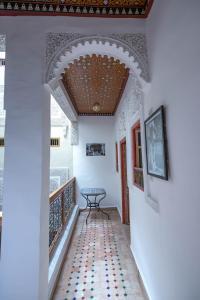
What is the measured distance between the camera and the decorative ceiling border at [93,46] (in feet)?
5.67

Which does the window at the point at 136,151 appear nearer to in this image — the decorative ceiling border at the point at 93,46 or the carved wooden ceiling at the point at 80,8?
the decorative ceiling border at the point at 93,46

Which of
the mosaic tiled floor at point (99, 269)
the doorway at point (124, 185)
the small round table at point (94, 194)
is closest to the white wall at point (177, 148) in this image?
the mosaic tiled floor at point (99, 269)

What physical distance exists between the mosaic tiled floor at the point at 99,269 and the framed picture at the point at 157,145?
5.01ft

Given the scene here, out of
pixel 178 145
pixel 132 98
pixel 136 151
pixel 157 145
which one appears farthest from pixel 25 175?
pixel 132 98

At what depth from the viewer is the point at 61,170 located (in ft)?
19.5

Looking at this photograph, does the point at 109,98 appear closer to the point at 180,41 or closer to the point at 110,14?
the point at 110,14

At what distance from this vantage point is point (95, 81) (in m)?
3.26

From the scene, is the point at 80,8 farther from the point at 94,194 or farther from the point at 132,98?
the point at 94,194

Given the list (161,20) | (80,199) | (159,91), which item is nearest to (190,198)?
(159,91)

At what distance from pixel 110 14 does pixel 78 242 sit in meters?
3.56

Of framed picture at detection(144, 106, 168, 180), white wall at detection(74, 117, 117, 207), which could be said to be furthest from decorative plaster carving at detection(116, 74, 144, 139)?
white wall at detection(74, 117, 117, 207)

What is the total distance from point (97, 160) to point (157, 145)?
13.8ft

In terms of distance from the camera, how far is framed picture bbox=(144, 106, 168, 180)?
1.33 m

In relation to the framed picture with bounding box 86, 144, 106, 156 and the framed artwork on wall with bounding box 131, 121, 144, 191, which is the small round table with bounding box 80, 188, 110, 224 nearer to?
the framed picture with bounding box 86, 144, 106, 156
